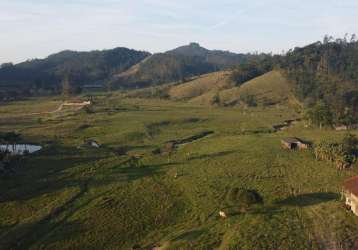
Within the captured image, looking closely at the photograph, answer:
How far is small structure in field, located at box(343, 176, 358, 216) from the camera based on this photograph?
152ft

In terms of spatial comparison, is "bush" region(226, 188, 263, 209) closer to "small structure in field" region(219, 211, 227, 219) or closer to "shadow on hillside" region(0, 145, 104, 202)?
"small structure in field" region(219, 211, 227, 219)

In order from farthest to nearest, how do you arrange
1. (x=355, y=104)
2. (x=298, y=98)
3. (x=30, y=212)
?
(x=298, y=98) < (x=355, y=104) < (x=30, y=212)

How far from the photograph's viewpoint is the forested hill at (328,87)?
109 meters

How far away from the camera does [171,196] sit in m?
54.4

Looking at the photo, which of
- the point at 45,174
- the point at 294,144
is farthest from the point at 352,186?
the point at 45,174

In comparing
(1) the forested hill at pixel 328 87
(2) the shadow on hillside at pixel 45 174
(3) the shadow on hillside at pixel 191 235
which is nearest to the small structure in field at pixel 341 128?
(1) the forested hill at pixel 328 87

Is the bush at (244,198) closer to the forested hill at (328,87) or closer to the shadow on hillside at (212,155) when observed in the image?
the shadow on hillside at (212,155)

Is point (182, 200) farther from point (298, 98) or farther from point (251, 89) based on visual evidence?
point (251, 89)

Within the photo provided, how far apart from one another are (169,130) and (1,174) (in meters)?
50.3

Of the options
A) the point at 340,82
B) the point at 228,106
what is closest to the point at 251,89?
the point at 228,106

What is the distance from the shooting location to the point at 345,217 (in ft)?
148

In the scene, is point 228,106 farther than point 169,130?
Yes

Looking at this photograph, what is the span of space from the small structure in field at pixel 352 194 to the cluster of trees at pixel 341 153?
15.8m

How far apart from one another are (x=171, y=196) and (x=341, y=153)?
28012 millimetres
